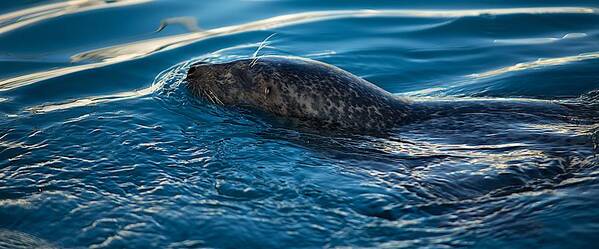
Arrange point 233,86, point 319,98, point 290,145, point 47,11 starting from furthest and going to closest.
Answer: point 47,11 < point 233,86 < point 319,98 < point 290,145

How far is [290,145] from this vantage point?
6.60 meters

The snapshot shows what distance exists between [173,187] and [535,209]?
234 centimetres

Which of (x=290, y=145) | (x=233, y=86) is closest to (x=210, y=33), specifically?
(x=233, y=86)

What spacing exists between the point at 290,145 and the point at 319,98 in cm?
90

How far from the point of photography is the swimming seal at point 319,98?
725 cm

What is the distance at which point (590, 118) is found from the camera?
7059 millimetres

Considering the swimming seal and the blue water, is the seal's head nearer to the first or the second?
the swimming seal

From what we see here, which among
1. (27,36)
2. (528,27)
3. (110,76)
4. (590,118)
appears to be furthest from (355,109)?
(27,36)

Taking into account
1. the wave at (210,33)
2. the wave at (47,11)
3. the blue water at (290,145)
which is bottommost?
the blue water at (290,145)

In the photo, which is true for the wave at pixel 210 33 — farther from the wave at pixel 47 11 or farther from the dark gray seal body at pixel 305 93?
the dark gray seal body at pixel 305 93

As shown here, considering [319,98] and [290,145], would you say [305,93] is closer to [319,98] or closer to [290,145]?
[319,98]

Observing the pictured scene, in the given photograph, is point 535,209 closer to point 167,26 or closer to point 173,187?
point 173,187

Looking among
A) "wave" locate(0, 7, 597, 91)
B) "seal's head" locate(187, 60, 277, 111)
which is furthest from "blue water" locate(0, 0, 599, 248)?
"seal's head" locate(187, 60, 277, 111)

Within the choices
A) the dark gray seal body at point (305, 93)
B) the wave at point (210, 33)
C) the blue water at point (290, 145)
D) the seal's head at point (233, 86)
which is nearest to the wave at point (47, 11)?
the blue water at point (290, 145)
